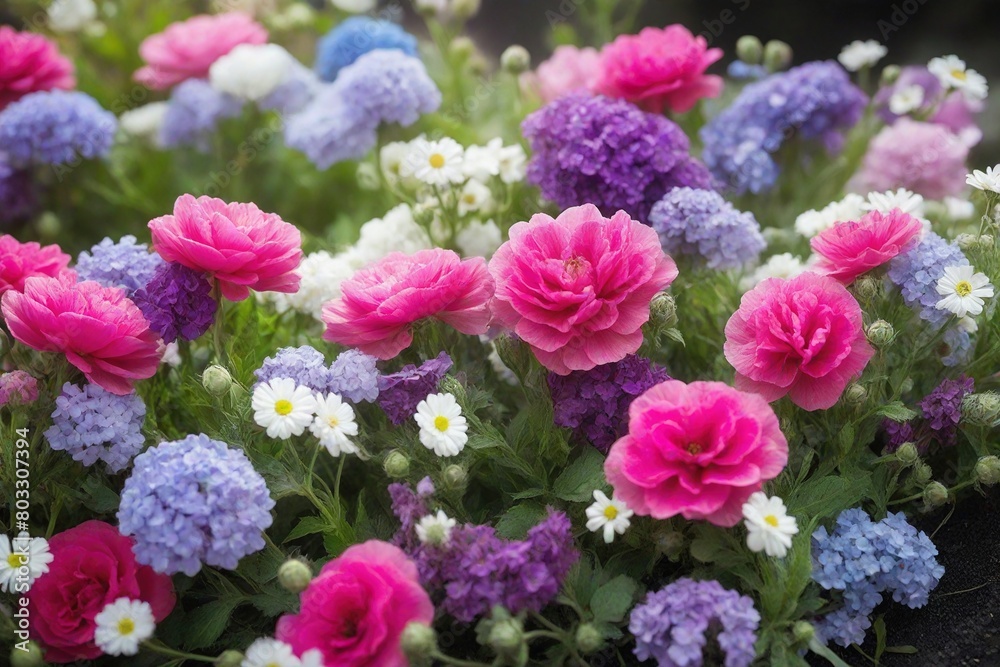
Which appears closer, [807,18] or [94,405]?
[94,405]

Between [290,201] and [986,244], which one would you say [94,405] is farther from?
[986,244]

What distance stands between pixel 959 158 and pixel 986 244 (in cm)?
55

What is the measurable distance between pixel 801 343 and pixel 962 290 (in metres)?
0.21

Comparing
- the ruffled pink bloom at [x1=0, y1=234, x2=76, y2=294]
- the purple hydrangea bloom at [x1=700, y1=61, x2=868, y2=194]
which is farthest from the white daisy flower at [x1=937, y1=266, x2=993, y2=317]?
the ruffled pink bloom at [x1=0, y1=234, x2=76, y2=294]

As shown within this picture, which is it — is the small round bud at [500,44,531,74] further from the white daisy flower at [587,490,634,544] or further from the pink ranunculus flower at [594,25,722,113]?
the white daisy flower at [587,490,634,544]

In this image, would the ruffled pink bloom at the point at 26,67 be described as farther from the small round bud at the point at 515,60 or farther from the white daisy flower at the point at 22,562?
the white daisy flower at the point at 22,562

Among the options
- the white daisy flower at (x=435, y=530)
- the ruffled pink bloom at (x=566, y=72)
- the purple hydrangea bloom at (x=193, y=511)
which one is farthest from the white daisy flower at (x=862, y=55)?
the purple hydrangea bloom at (x=193, y=511)

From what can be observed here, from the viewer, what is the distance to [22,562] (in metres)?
0.99

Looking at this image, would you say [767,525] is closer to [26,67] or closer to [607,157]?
[607,157]

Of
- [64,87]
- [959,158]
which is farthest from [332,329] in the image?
[959,158]

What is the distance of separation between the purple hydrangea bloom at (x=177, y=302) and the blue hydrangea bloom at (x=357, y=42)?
79cm

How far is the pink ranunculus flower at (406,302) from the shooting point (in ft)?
3.36

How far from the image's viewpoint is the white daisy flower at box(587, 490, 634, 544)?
95 cm

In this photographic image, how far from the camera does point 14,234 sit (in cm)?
181
